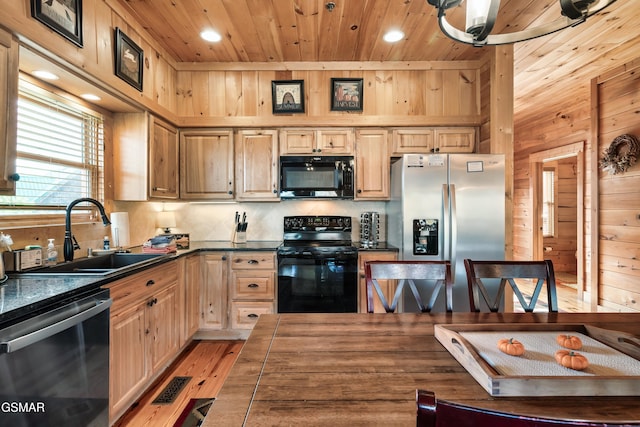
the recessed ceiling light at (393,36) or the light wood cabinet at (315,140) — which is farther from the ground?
the recessed ceiling light at (393,36)

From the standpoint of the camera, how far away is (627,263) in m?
3.46

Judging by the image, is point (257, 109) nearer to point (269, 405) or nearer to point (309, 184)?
point (309, 184)

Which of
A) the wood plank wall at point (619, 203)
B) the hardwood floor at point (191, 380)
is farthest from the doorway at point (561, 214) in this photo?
the hardwood floor at point (191, 380)

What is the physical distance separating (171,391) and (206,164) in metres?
2.08

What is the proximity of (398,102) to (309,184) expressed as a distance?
1.28 m

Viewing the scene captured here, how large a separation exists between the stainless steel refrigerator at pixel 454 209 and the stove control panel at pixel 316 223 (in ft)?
2.77

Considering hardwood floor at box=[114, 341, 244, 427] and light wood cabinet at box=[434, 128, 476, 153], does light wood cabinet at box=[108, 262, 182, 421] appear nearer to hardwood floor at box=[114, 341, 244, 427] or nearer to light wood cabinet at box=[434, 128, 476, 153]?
hardwood floor at box=[114, 341, 244, 427]

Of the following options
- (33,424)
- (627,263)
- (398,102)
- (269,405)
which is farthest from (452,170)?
(33,424)

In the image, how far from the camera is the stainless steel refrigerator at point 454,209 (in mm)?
2625

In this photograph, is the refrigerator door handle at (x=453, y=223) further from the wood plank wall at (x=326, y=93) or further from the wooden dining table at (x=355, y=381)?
the wooden dining table at (x=355, y=381)

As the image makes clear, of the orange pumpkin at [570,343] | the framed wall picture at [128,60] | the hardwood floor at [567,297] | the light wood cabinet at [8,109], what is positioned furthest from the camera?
the hardwood floor at [567,297]

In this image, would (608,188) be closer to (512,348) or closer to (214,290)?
(512,348)

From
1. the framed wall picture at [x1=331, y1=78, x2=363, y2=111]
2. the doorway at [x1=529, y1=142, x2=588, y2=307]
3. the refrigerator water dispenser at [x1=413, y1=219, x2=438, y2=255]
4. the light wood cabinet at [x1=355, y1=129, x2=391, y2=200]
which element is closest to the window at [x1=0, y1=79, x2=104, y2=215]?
the framed wall picture at [x1=331, y1=78, x2=363, y2=111]

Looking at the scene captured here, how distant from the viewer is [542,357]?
3.05 ft
